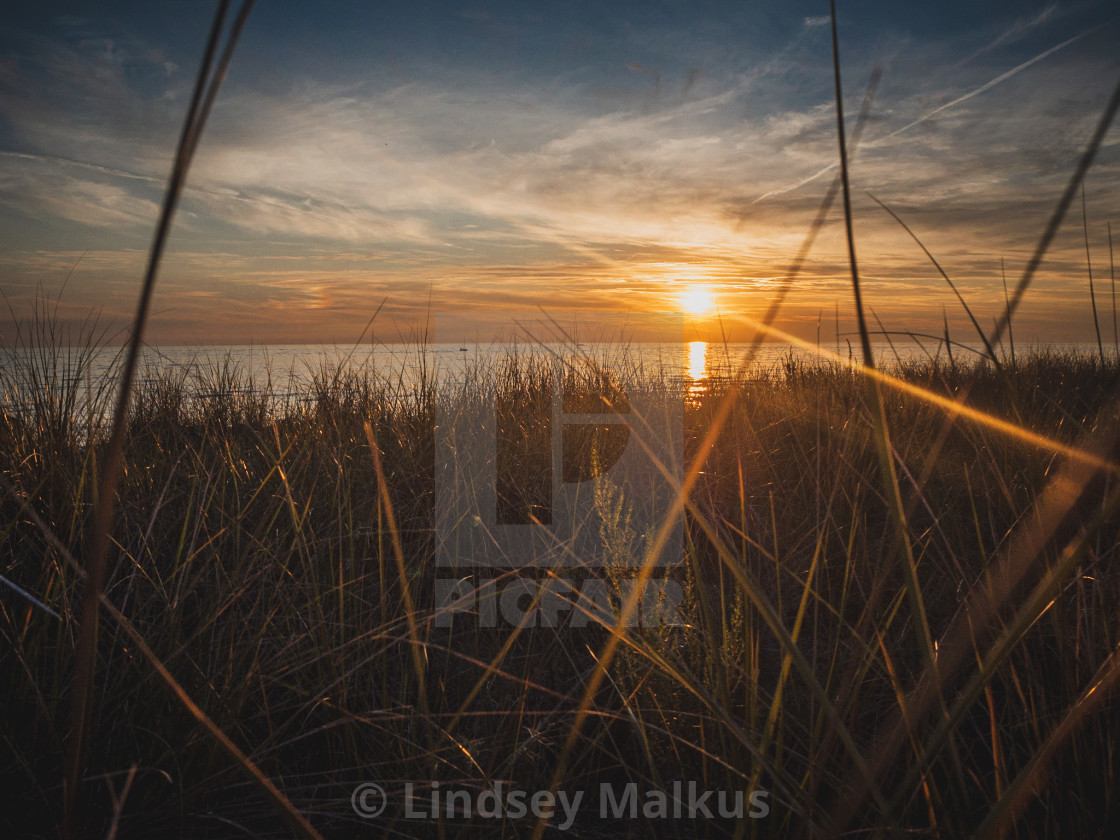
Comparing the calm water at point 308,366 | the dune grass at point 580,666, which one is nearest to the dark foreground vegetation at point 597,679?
the dune grass at point 580,666

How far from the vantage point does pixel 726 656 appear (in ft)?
3.24

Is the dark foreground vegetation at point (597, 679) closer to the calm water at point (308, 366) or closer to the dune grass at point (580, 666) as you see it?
the dune grass at point (580, 666)

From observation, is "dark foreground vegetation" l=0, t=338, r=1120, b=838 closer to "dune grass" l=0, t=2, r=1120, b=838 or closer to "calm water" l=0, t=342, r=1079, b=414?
"dune grass" l=0, t=2, r=1120, b=838

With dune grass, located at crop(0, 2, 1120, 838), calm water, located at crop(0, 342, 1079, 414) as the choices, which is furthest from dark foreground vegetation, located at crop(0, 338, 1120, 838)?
calm water, located at crop(0, 342, 1079, 414)

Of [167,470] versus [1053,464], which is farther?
[167,470]

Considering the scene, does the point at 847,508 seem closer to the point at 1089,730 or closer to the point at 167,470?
the point at 1089,730

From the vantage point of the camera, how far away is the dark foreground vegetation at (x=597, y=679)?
0.78 m

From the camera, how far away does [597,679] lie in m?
0.94

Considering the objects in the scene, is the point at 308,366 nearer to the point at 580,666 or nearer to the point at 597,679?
the point at 580,666

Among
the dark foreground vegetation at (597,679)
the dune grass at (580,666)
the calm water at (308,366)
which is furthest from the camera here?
the calm water at (308,366)

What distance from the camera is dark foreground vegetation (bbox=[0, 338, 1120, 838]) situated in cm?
78

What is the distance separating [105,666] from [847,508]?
217cm

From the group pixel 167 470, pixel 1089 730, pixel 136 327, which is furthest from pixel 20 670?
pixel 1089 730

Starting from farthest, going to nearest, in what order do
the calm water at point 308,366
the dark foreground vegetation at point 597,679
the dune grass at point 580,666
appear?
the calm water at point 308,366 → the dark foreground vegetation at point 597,679 → the dune grass at point 580,666
